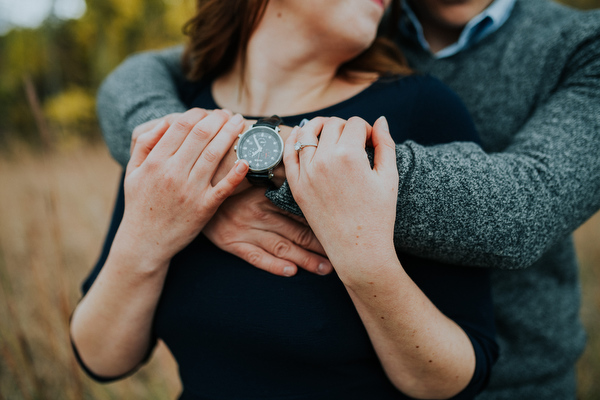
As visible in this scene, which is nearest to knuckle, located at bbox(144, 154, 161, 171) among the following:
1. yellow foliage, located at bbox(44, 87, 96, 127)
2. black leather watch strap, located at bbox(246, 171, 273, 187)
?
black leather watch strap, located at bbox(246, 171, 273, 187)

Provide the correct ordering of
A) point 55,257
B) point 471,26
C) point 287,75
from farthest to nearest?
point 55,257 → point 471,26 → point 287,75

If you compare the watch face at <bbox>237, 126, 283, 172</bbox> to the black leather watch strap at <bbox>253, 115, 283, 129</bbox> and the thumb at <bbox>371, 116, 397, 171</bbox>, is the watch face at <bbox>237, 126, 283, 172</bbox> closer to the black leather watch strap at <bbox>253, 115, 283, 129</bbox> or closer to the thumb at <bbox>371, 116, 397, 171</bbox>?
the black leather watch strap at <bbox>253, 115, 283, 129</bbox>

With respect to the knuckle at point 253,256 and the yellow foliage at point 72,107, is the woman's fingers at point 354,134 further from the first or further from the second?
the yellow foliage at point 72,107

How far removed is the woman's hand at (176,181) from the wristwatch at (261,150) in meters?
0.03

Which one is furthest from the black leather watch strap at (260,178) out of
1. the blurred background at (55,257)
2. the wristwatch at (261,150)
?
the blurred background at (55,257)

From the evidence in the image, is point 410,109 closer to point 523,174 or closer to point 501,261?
point 523,174

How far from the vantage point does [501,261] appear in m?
0.85

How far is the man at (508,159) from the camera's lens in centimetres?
81

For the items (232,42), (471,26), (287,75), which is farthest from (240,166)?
(471,26)

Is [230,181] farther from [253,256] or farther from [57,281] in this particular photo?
[57,281]

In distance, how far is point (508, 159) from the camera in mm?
876

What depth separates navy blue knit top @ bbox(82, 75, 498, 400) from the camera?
89 centimetres

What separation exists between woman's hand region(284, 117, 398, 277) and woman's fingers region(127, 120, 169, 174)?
→ 37 cm

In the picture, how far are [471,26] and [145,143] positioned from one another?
3.75ft
